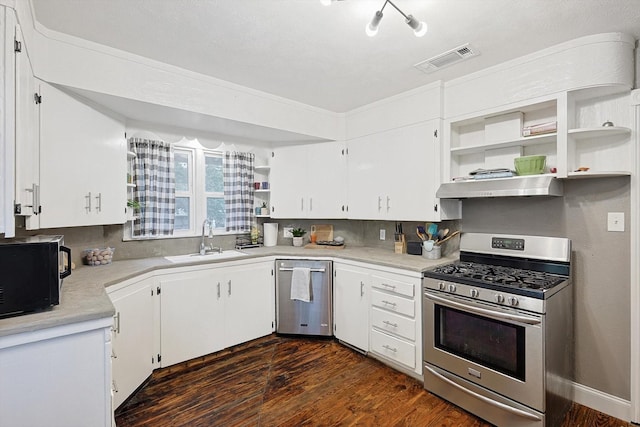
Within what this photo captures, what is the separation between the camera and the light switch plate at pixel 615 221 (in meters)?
2.07

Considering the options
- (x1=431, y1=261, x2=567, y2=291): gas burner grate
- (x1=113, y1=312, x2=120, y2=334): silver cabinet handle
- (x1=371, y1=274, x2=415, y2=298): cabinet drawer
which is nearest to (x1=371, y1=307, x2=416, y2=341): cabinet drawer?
(x1=371, y1=274, x2=415, y2=298): cabinet drawer

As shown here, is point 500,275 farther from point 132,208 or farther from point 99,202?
point 132,208

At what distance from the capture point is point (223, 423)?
2.00m

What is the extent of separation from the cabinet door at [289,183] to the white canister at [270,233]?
0.42 feet

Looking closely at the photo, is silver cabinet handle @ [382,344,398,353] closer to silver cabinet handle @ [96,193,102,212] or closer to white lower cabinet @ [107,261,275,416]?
white lower cabinet @ [107,261,275,416]

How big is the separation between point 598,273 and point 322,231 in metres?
2.61

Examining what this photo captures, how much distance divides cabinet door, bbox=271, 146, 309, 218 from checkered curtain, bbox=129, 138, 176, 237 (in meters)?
1.12

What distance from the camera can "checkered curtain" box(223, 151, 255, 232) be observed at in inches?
139

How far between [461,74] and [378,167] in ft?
3.57

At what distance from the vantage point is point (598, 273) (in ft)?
7.09

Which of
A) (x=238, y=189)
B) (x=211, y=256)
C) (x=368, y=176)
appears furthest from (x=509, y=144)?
(x=211, y=256)

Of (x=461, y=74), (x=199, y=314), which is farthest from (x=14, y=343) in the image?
(x=461, y=74)

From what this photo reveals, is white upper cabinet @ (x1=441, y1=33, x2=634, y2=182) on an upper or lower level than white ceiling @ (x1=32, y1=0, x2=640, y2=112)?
lower

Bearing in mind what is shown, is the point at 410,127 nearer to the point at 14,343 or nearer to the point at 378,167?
the point at 378,167
